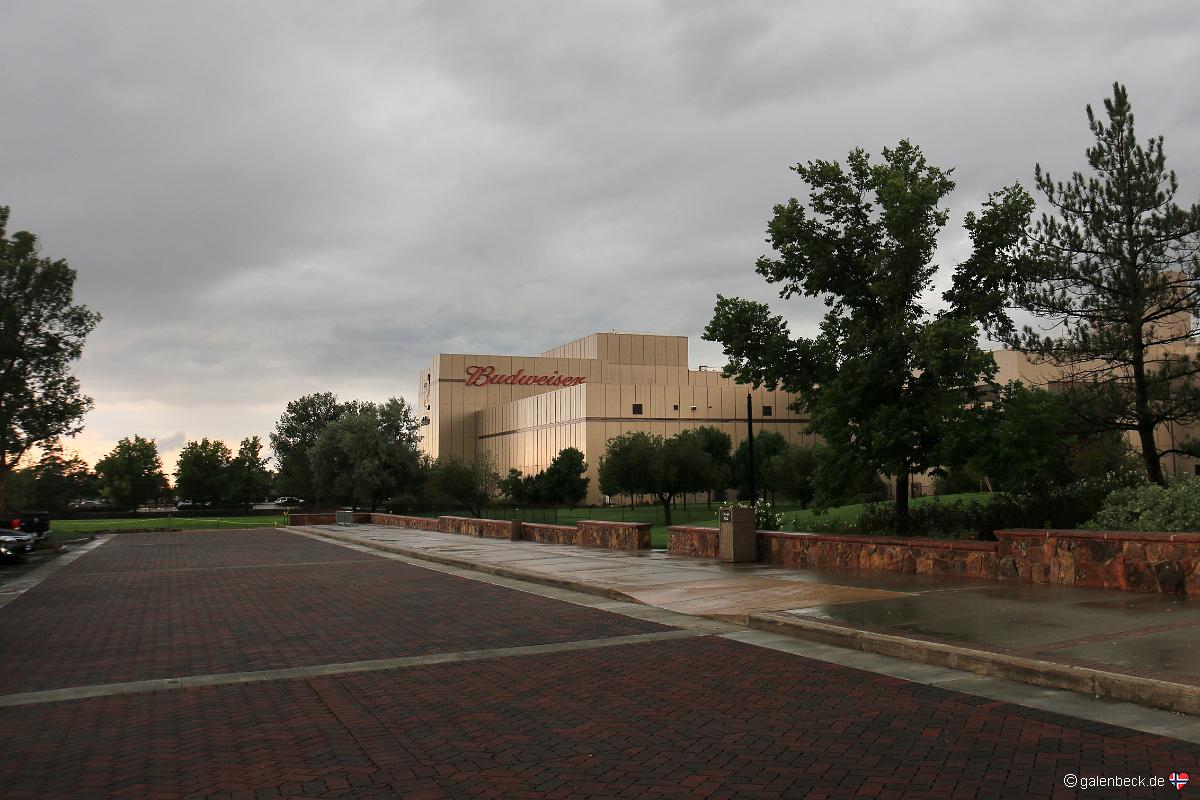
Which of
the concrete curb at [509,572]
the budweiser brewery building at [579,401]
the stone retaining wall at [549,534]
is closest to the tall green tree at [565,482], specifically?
the budweiser brewery building at [579,401]

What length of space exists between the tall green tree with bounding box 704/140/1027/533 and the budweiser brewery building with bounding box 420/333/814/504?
54.1 m

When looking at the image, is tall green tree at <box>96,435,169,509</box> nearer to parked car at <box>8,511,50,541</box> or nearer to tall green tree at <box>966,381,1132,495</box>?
parked car at <box>8,511,50,541</box>

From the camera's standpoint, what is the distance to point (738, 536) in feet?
64.6

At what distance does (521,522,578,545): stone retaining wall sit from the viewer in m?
29.7

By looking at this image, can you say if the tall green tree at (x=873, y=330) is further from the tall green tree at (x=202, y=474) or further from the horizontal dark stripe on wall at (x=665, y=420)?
the tall green tree at (x=202, y=474)

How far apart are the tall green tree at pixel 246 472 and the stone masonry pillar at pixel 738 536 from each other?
110 meters

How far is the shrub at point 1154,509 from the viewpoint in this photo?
14.5m

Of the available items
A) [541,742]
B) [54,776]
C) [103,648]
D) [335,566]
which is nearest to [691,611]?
[541,742]

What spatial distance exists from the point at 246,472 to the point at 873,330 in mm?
117051

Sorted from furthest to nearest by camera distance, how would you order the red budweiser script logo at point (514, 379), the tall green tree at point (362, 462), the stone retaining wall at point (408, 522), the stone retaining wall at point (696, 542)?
the red budweiser script logo at point (514, 379)
the tall green tree at point (362, 462)
the stone retaining wall at point (408, 522)
the stone retaining wall at point (696, 542)

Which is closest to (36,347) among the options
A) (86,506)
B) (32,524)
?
(32,524)

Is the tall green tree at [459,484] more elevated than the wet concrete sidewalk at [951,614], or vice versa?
the tall green tree at [459,484]

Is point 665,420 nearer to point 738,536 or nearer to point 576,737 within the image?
point 738,536

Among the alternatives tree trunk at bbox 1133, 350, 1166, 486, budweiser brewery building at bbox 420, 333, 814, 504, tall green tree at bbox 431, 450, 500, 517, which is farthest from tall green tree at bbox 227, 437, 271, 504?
tree trunk at bbox 1133, 350, 1166, 486
